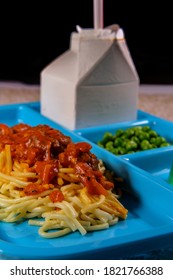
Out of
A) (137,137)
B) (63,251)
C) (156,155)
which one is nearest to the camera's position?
(63,251)

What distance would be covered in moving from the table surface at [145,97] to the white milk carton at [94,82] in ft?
1.28

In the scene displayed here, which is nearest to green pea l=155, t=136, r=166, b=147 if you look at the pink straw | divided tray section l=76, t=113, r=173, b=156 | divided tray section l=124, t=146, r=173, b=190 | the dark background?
divided tray section l=76, t=113, r=173, b=156

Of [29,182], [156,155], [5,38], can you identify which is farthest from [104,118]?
[5,38]

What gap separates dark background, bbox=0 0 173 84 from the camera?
3.82 m

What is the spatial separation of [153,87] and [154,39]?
3.02ft

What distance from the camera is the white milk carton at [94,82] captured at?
2012 mm

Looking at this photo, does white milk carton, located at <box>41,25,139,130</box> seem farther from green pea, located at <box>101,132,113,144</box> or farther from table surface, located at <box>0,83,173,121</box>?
table surface, located at <box>0,83,173,121</box>

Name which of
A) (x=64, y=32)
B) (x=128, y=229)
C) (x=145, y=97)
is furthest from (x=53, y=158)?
(x=64, y=32)

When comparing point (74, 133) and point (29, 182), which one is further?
point (74, 133)

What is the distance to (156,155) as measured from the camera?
5.66ft

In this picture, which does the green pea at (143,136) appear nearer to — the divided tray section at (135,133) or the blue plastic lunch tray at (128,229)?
the divided tray section at (135,133)

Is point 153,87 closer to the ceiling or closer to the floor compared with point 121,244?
closer to the floor

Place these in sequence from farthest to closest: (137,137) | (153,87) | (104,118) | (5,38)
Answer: (5,38)
(153,87)
(104,118)
(137,137)
